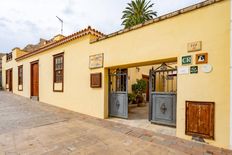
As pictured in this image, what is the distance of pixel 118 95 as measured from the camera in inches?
252

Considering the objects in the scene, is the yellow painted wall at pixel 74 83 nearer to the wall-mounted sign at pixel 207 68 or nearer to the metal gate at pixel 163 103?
the metal gate at pixel 163 103

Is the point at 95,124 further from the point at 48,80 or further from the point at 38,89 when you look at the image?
the point at 38,89

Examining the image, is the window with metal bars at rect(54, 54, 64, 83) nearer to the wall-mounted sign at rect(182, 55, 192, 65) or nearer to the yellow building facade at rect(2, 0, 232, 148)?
the yellow building facade at rect(2, 0, 232, 148)

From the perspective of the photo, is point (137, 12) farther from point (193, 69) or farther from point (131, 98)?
point (193, 69)

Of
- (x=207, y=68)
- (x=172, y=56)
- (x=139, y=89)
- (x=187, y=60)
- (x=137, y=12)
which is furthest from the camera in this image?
(x=137, y=12)

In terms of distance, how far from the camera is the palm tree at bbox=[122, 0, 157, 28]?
15.9m

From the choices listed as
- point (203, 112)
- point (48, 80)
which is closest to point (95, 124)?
point (203, 112)

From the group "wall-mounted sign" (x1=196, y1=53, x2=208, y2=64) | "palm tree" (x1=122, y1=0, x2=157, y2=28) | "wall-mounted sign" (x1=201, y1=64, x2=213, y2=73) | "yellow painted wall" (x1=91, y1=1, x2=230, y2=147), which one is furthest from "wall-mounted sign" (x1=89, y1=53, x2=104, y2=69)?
"palm tree" (x1=122, y1=0, x2=157, y2=28)

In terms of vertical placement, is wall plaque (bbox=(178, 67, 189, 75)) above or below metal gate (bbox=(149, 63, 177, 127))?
above

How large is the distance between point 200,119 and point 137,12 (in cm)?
1432

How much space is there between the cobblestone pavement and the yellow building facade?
2.14 ft

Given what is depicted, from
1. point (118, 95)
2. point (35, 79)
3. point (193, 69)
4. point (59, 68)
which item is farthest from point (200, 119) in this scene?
point (35, 79)

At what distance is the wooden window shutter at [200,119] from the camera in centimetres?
370

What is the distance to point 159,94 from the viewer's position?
5340 millimetres
